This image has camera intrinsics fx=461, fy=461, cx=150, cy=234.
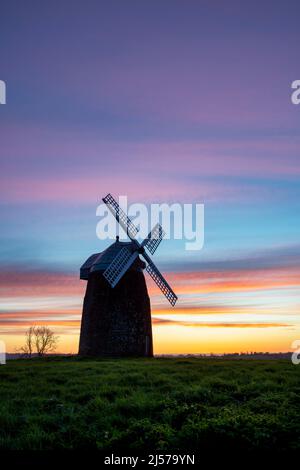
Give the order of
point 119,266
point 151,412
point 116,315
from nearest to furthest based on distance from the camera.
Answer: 1. point 151,412
2. point 116,315
3. point 119,266

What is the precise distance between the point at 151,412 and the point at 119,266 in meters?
24.8

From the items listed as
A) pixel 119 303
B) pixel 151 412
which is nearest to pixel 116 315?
pixel 119 303

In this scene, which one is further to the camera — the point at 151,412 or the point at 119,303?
the point at 119,303

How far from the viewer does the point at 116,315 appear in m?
38.6

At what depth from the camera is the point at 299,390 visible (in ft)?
56.0

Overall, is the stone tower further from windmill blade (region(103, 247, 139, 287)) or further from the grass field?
the grass field

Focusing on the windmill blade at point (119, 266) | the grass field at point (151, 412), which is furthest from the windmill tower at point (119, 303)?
the grass field at point (151, 412)

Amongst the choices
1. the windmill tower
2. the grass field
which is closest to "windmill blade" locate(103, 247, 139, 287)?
the windmill tower

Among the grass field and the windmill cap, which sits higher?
the windmill cap

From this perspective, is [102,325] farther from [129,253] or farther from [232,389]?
[232,389]

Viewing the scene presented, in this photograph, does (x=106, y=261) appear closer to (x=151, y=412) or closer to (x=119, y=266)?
(x=119, y=266)

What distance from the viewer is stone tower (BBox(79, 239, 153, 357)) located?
3835 centimetres

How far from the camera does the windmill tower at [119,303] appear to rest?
126ft

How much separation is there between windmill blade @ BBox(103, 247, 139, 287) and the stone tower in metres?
0.68
